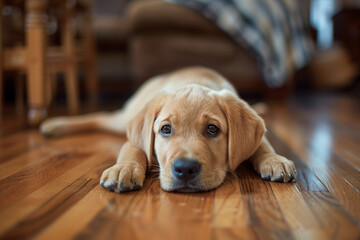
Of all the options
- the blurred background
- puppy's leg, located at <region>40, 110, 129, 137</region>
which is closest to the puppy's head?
puppy's leg, located at <region>40, 110, 129, 137</region>

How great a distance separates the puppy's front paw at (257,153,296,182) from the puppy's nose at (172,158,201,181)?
1.42ft

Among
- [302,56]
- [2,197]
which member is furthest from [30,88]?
[302,56]

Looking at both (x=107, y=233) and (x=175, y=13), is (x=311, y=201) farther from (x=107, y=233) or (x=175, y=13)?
(x=175, y=13)

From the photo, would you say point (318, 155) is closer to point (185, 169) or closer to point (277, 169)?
point (277, 169)

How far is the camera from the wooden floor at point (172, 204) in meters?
1.20

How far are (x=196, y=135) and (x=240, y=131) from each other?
261 mm

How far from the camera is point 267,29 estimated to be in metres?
5.27

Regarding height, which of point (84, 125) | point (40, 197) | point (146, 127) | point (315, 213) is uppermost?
point (146, 127)

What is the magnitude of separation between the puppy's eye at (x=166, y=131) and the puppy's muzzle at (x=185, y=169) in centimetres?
29

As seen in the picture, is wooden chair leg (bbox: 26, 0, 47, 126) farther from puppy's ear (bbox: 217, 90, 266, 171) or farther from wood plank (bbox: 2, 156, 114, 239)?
puppy's ear (bbox: 217, 90, 266, 171)

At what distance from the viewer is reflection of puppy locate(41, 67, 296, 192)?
5.29 ft

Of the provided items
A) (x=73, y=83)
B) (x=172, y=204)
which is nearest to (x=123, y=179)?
(x=172, y=204)

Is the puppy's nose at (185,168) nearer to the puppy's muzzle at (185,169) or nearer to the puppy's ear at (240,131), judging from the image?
the puppy's muzzle at (185,169)

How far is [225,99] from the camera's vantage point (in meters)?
1.97
